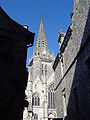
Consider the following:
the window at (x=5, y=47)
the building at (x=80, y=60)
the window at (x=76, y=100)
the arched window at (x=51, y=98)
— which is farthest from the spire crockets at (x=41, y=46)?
the window at (x=5, y=47)

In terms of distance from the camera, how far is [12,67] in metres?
7.17

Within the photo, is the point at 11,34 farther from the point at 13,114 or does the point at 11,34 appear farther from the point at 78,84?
the point at 78,84

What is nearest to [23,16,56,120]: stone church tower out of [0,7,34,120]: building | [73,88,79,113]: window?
[73,88,79,113]: window

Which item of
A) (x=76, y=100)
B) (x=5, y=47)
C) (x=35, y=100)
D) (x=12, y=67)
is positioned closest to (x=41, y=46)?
(x=35, y=100)

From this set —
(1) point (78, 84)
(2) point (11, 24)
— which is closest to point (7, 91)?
(2) point (11, 24)

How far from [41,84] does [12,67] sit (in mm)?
32658

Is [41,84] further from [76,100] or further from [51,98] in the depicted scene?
[76,100]

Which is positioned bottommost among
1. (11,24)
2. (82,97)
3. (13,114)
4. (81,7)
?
(13,114)

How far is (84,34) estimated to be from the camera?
867 centimetres

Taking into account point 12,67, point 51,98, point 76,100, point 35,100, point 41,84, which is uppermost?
point 41,84

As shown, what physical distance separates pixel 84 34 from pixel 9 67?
4.54 metres

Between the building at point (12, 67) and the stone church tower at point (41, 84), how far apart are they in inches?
866

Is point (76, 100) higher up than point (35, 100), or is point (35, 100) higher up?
point (35, 100)

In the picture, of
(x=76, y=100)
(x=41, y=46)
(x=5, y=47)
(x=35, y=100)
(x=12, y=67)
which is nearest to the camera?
(x=12, y=67)
